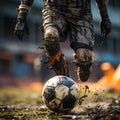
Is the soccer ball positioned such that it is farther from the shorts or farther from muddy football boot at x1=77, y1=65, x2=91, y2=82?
the shorts

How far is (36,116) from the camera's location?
26.9 feet

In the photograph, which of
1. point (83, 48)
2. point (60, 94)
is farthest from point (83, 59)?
point (60, 94)

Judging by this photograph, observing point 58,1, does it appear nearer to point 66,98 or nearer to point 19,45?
point 66,98

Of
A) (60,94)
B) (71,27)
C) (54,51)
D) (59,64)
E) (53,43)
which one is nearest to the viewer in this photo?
(60,94)

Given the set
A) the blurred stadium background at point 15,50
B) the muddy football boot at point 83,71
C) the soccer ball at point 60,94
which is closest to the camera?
the soccer ball at point 60,94

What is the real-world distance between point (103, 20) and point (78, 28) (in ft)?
2.33

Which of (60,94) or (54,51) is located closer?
(60,94)

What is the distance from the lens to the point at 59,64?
8.51 m

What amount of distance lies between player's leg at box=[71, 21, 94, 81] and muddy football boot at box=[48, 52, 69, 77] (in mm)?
224

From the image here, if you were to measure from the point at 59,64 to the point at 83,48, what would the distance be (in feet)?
1.65

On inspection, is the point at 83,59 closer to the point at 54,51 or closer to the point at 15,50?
the point at 54,51

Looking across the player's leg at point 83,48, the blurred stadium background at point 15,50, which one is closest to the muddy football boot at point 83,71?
the player's leg at point 83,48

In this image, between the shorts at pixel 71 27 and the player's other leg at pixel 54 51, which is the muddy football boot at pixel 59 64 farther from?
the shorts at pixel 71 27

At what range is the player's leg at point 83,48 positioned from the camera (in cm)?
852
